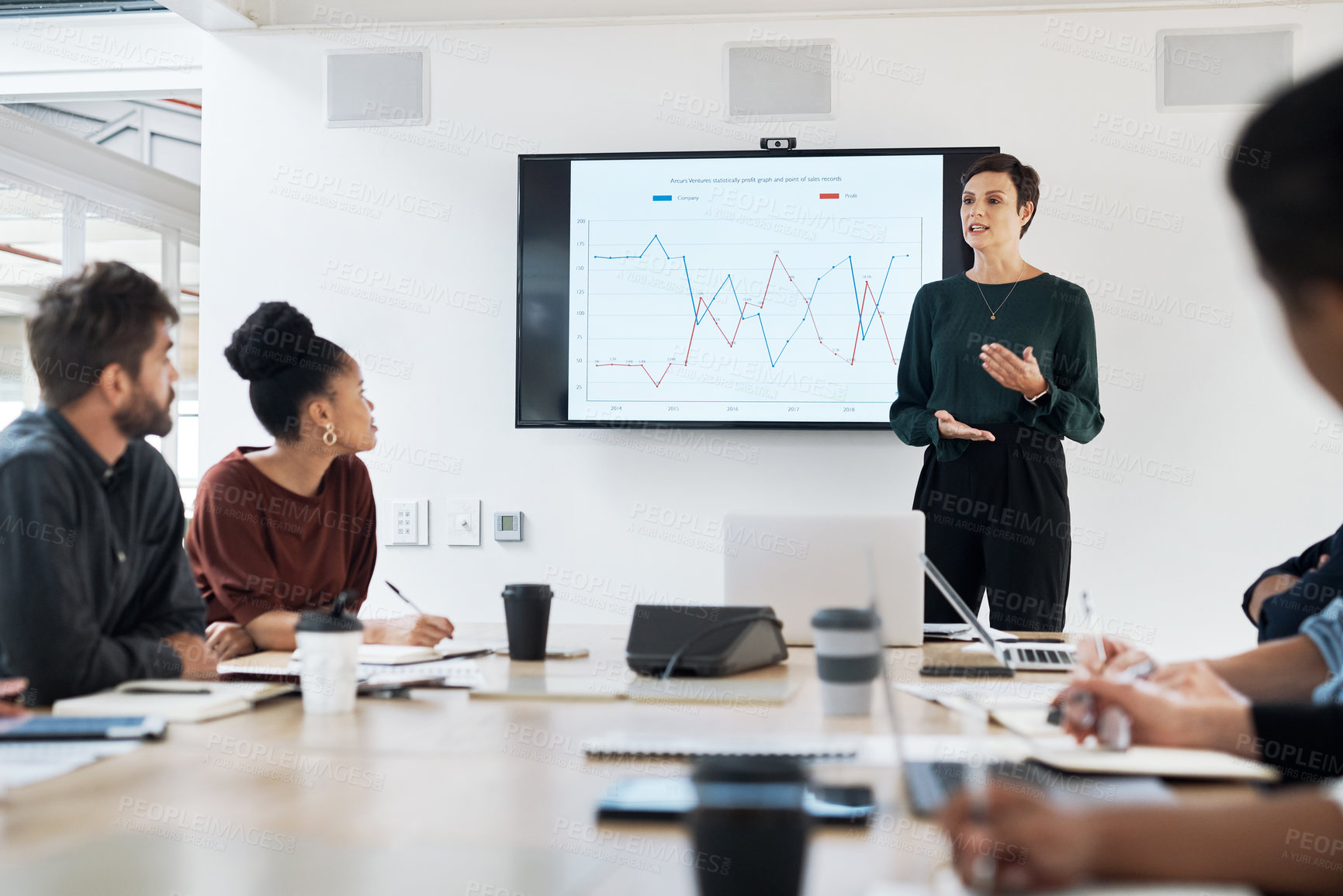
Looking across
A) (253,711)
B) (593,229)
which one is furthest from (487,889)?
(593,229)

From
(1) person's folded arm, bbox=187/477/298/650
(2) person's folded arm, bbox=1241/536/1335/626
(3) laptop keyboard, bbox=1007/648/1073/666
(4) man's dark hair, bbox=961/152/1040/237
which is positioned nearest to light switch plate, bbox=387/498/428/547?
(1) person's folded arm, bbox=187/477/298/650

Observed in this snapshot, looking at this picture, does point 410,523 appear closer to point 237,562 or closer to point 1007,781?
point 237,562

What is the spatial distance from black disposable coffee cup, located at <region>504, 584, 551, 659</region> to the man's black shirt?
48cm

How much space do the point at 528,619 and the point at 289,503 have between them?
0.68 metres

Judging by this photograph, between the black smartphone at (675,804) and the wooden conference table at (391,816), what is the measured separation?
14 mm

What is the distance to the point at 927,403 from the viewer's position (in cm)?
313

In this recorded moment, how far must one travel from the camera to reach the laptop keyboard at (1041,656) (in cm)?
175

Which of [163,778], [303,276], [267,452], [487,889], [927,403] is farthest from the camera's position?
[303,276]

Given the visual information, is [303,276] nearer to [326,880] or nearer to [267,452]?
[267,452]

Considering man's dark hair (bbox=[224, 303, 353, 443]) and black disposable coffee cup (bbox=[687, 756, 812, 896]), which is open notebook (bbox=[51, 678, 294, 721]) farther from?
man's dark hair (bbox=[224, 303, 353, 443])

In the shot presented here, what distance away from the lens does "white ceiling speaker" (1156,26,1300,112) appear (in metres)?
3.49

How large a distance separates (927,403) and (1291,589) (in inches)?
56.3

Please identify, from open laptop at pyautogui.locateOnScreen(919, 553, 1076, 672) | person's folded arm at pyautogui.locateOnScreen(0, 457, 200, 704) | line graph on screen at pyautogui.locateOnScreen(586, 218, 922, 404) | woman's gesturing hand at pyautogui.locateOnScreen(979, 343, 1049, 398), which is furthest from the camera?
line graph on screen at pyautogui.locateOnScreen(586, 218, 922, 404)

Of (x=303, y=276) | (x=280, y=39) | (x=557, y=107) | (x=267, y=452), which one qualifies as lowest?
(x=267, y=452)
